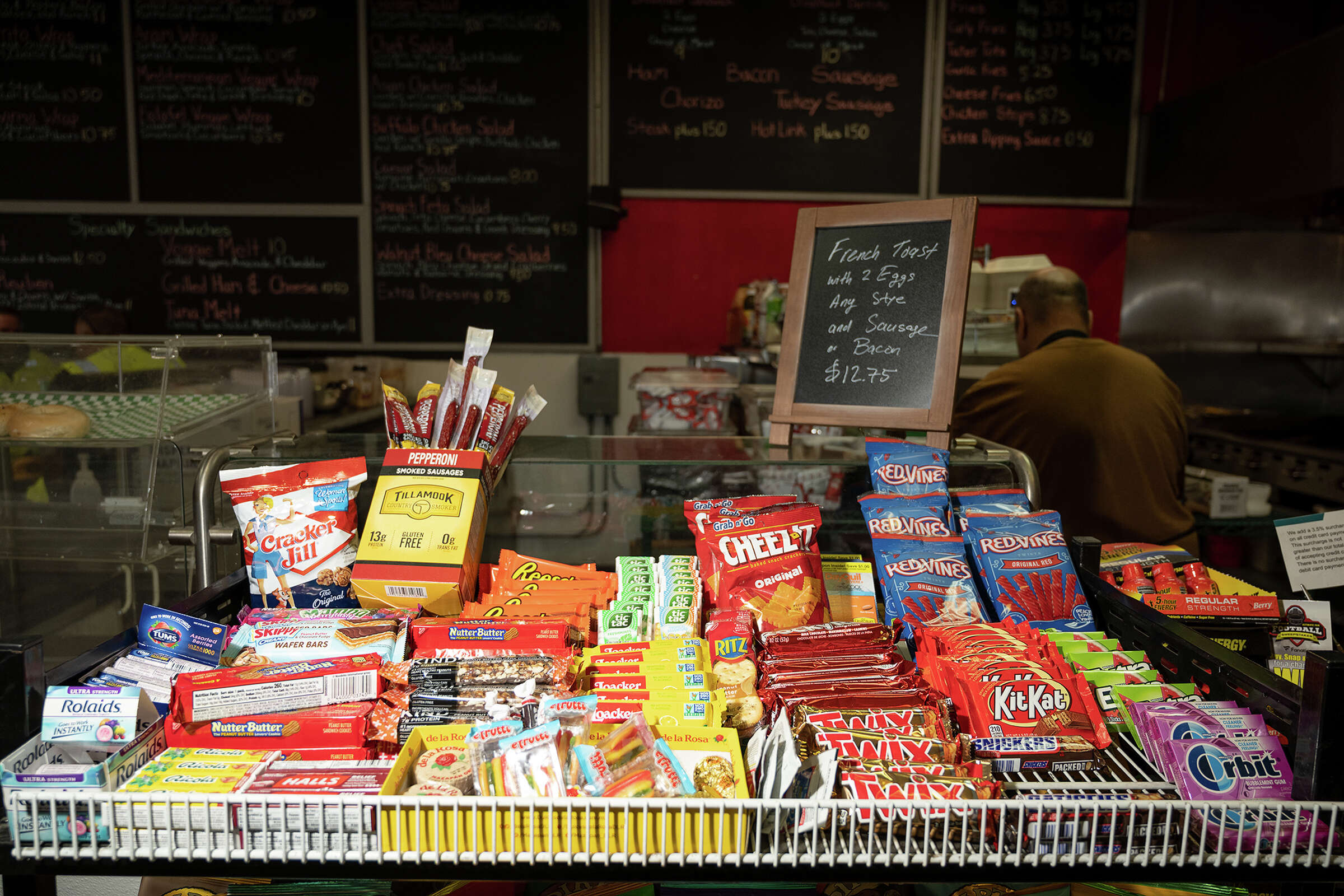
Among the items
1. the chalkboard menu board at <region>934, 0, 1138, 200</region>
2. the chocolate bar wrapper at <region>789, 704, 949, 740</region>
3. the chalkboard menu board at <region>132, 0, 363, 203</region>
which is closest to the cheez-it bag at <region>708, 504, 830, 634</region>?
the chocolate bar wrapper at <region>789, 704, 949, 740</region>

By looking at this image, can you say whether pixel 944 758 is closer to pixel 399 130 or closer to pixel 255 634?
pixel 255 634

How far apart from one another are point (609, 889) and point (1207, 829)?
0.72 m

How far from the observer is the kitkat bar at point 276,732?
3.51 feet

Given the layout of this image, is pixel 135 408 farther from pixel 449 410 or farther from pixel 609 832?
pixel 609 832

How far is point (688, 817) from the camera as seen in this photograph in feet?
2.87

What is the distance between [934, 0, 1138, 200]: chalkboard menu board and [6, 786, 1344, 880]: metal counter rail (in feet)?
14.3

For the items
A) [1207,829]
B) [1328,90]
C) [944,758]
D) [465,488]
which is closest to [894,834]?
[944,758]

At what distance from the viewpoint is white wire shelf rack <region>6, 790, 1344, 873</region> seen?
863mm

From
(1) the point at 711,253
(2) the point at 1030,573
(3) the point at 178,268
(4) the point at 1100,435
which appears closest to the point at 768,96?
(1) the point at 711,253

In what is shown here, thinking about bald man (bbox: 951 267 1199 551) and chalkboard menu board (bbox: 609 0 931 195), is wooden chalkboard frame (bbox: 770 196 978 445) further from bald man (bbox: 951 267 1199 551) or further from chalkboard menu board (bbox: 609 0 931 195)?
chalkboard menu board (bbox: 609 0 931 195)

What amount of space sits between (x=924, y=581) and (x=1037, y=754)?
0.40 metres

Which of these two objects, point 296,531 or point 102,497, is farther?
point 102,497

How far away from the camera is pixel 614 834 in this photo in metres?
0.88

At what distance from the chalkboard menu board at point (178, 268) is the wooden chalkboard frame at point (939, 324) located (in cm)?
349
